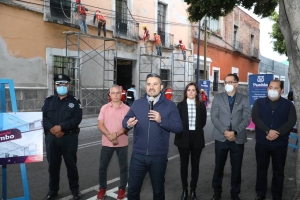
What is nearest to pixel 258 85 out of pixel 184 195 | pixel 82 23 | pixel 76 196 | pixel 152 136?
pixel 184 195

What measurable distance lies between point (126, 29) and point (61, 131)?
12605mm

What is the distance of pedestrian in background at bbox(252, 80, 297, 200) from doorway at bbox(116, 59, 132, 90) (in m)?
13.2

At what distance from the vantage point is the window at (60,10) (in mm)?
12172

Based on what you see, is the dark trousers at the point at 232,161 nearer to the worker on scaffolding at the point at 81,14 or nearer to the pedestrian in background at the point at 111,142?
the pedestrian in background at the point at 111,142

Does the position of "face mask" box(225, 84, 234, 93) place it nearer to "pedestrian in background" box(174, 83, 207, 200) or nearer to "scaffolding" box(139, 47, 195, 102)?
"pedestrian in background" box(174, 83, 207, 200)

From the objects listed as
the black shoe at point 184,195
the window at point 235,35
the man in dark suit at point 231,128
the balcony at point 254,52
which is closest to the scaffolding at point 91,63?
the man in dark suit at point 231,128

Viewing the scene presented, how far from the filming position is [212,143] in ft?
29.2

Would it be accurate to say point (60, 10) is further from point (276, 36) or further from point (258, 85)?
point (276, 36)

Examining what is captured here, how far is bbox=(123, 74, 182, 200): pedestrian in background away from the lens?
10.8ft

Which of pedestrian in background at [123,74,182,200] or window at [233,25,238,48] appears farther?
window at [233,25,238,48]

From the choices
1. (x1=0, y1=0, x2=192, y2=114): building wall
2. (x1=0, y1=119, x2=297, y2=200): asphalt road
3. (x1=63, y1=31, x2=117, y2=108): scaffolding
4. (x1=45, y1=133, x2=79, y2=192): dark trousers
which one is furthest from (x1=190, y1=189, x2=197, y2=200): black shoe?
(x1=63, y1=31, x2=117, y2=108): scaffolding

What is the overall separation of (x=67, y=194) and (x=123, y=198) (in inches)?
35.6

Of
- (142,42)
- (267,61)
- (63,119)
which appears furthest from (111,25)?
(267,61)

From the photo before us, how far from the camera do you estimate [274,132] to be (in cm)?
423
